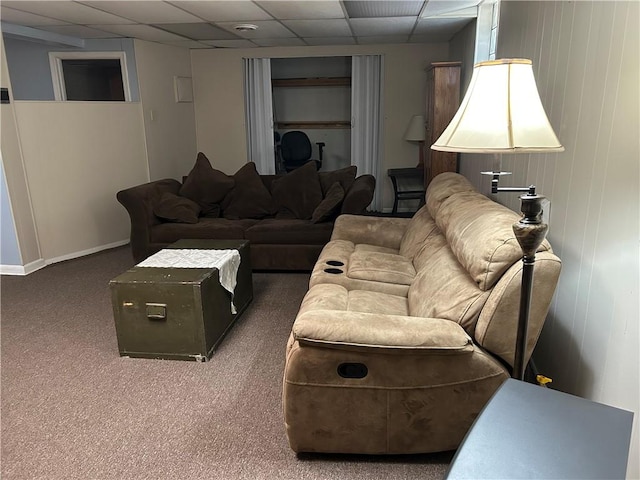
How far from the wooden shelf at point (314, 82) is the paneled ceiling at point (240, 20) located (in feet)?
3.51

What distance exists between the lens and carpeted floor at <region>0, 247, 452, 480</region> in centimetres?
183

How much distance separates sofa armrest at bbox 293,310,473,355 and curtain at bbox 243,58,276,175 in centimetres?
500

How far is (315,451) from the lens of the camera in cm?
185

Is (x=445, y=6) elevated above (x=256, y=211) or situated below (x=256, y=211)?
above

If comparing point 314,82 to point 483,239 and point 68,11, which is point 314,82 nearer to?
point 68,11

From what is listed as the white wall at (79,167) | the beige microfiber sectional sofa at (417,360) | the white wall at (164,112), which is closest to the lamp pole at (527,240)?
the beige microfiber sectional sofa at (417,360)

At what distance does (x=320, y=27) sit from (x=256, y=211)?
1923 millimetres

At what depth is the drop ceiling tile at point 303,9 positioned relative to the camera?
140 inches

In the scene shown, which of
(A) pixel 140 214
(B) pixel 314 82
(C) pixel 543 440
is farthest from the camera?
(B) pixel 314 82

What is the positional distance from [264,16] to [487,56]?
1.94m

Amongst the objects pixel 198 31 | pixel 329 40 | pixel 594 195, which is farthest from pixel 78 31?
pixel 594 195

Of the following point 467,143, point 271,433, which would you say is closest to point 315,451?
point 271,433

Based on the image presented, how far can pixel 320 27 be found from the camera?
4.61 m

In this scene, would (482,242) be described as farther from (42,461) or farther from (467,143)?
(42,461)
